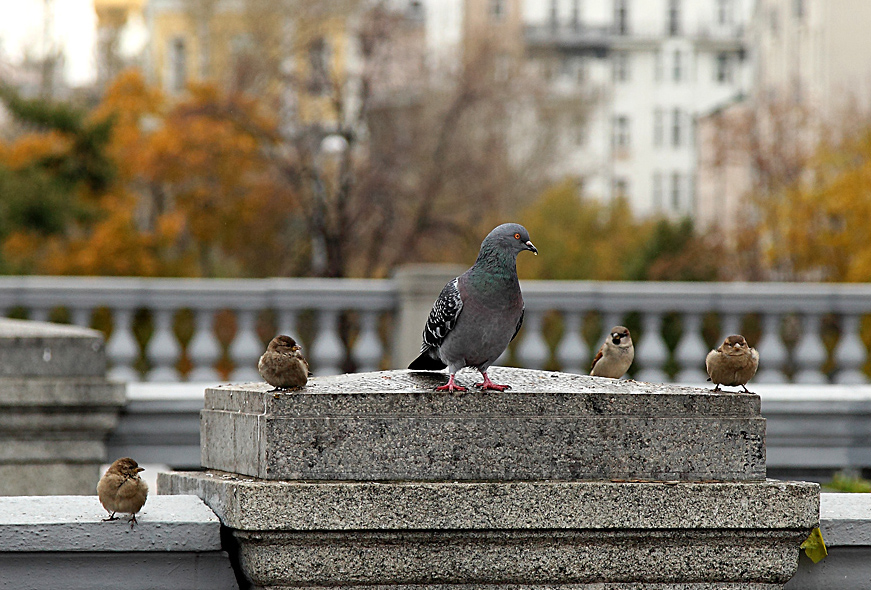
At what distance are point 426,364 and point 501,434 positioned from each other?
0.70 meters

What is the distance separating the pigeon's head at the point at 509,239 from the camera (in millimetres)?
3912

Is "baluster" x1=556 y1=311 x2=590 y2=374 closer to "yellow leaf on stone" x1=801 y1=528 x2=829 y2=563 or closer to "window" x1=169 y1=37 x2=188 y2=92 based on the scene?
"yellow leaf on stone" x1=801 y1=528 x2=829 y2=563

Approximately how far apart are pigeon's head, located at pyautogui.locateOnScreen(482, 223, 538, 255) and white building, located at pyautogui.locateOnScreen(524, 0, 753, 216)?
77140 millimetres

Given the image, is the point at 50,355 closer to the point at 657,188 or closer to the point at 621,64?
the point at 657,188

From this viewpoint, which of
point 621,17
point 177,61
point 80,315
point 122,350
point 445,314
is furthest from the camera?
point 621,17

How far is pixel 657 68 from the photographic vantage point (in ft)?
272

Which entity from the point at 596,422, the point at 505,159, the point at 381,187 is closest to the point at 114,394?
the point at 596,422

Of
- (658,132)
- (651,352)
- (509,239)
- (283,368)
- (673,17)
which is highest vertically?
(673,17)

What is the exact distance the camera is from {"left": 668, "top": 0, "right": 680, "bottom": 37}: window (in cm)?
8256

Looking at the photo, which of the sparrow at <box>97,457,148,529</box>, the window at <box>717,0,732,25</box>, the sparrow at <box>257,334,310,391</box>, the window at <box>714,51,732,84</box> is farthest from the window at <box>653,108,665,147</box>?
the sparrow at <box>97,457,148,529</box>

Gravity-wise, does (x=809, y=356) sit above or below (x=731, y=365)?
below

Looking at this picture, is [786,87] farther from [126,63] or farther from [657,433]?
[657,433]

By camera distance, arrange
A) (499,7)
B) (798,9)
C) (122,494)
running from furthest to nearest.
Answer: (499,7), (798,9), (122,494)

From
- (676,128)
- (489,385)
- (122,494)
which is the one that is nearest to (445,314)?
(489,385)
